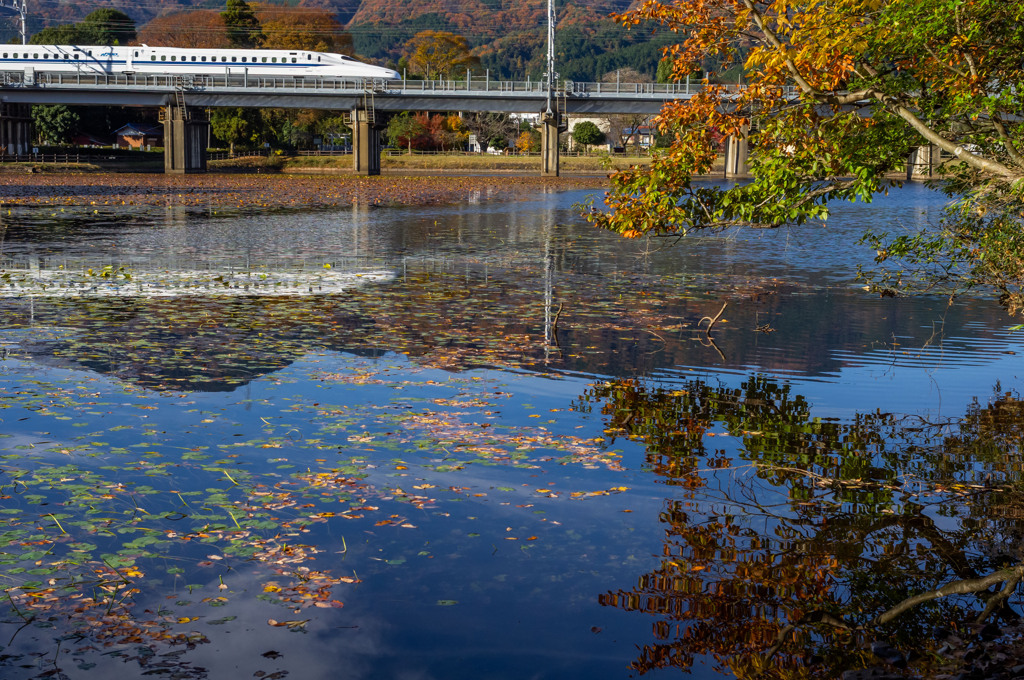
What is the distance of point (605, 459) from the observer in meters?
10.8

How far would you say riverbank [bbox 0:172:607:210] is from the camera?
185 feet

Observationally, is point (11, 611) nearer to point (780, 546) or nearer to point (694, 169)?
point (780, 546)

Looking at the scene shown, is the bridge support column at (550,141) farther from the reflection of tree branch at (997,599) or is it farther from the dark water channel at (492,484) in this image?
the reflection of tree branch at (997,599)

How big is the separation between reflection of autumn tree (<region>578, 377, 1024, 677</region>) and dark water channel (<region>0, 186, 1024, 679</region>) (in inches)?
1.4

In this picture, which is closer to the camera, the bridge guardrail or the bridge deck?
the bridge deck

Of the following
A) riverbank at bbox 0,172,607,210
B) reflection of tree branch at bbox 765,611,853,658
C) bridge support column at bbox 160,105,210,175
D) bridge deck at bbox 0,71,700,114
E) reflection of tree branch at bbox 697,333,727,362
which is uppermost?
bridge deck at bbox 0,71,700,114

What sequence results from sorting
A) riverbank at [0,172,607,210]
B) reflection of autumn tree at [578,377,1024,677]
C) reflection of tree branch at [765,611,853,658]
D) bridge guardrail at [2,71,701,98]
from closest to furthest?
reflection of tree branch at [765,611,853,658], reflection of autumn tree at [578,377,1024,677], riverbank at [0,172,607,210], bridge guardrail at [2,71,701,98]

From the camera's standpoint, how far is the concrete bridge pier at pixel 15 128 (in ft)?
330

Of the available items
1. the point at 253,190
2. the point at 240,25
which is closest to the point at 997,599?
the point at 253,190

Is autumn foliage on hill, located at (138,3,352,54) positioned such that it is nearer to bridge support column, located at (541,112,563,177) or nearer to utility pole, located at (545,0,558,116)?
bridge support column, located at (541,112,563,177)

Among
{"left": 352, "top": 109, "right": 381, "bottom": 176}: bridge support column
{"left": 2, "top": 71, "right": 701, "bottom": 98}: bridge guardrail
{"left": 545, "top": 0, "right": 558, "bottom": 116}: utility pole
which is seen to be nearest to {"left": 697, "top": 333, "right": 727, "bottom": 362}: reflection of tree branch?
{"left": 545, "top": 0, "right": 558, "bottom": 116}: utility pole

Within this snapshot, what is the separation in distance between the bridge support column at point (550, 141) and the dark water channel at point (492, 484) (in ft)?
256

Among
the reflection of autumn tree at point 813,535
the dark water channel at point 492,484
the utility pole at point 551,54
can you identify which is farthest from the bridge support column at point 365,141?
the reflection of autumn tree at point 813,535

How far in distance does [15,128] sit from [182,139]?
757 inches
